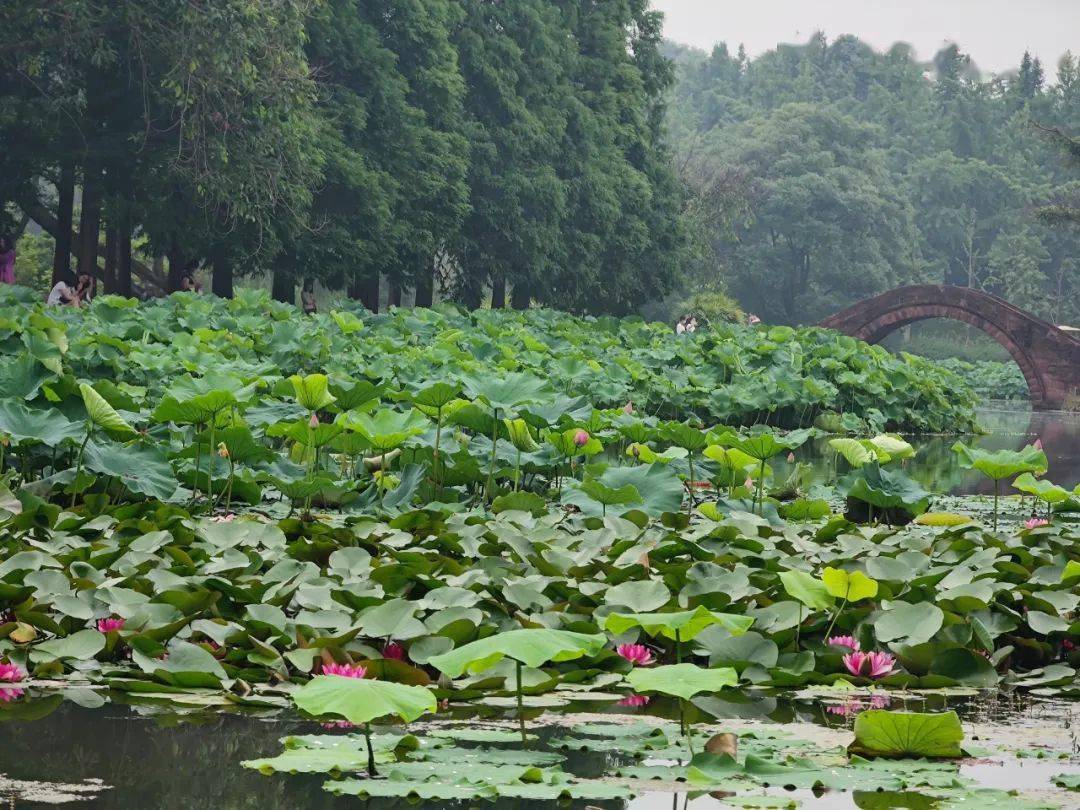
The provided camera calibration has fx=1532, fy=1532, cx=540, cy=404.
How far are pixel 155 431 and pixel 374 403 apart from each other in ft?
2.84

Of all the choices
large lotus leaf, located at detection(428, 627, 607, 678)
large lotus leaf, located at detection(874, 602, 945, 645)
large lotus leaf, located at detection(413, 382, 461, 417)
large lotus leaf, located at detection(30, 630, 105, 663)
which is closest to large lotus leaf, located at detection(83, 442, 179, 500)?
large lotus leaf, located at detection(413, 382, 461, 417)

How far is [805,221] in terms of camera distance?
179ft

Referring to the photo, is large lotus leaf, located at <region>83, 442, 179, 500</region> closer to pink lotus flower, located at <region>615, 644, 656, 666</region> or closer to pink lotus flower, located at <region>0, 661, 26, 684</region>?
pink lotus flower, located at <region>0, 661, 26, 684</region>

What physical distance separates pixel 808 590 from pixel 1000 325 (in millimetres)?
29892

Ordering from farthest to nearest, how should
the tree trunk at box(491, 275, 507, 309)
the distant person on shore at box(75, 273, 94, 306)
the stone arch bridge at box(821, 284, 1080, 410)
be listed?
the stone arch bridge at box(821, 284, 1080, 410) < the tree trunk at box(491, 275, 507, 309) < the distant person on shore at box(75, 273, 94, 306)

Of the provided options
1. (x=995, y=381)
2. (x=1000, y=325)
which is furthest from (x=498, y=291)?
(x=995, y=381)

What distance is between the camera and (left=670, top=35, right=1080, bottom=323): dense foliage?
2156 inches

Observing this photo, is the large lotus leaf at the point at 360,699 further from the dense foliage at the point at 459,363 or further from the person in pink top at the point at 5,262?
the person in pink top at the point at 5,262

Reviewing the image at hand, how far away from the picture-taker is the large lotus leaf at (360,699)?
6.90 ft

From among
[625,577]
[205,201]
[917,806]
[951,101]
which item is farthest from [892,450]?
[951,101]

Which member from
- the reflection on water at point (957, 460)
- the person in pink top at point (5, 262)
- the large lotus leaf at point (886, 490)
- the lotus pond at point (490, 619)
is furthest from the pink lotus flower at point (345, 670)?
the person in pink top at point (5, 262)

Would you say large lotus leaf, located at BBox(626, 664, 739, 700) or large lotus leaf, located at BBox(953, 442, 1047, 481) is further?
large lotus leaf, located at BBox(953, 442, 1047, 481)

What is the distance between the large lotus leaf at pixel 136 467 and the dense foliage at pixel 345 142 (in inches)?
443

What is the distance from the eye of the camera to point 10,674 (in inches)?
Result: 116
